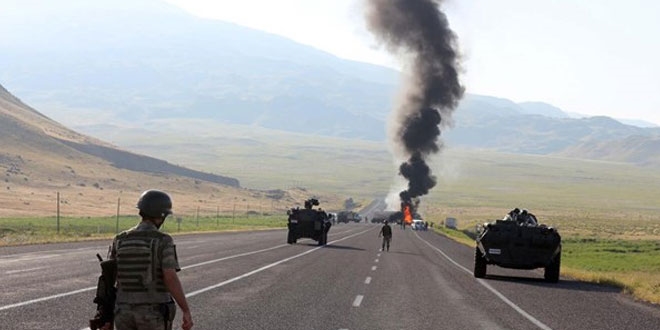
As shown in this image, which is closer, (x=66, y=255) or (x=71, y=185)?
(x=66, y=255)

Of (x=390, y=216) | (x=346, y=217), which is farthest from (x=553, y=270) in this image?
(x=346, y=217)

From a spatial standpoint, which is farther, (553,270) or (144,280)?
(553,270)

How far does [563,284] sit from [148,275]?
21.3 meters

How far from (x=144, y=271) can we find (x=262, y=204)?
528ft

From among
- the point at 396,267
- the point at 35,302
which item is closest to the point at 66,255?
the point at 396,267

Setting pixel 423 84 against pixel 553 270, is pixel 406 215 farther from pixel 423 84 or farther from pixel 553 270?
pixel 553 270

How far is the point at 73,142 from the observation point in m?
179

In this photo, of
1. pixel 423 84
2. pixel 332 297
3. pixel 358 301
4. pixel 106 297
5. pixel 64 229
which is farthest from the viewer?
pixel 423 84

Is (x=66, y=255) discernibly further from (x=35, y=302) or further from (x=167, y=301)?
(x=167, y=301)

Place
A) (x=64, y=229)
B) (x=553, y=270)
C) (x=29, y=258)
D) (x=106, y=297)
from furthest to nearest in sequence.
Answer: (x=64, y=229) → (x=29, y=258) → (x=553, y=270) → (x=106, y=297)

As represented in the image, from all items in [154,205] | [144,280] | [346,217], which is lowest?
[346,217]

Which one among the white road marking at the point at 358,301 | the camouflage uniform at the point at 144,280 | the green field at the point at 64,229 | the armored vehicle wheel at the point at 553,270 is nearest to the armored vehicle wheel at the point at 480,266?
the armored vehicle wheel at the point at 553,270

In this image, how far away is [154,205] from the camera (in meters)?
7.37

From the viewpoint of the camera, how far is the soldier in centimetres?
736
